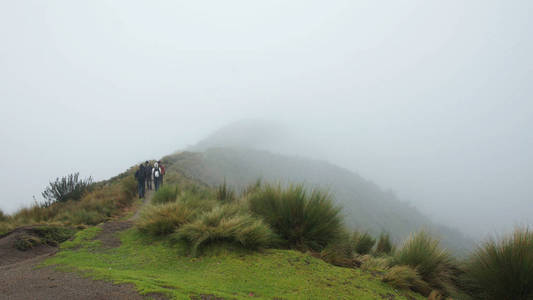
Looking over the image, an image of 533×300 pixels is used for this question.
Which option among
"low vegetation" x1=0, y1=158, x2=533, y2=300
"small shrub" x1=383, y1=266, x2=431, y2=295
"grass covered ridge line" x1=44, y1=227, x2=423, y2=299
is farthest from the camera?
"small shrub" x1=383, y1=266, x2=431, y2=295

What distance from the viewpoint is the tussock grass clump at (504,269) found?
12.3 ft

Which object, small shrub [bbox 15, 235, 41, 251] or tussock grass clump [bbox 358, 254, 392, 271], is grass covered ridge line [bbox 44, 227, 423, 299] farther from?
small shrub [bbox 15, 235, 41, 251]

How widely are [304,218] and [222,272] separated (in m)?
2.24

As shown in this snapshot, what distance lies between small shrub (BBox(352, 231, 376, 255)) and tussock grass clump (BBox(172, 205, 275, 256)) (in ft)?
9.28

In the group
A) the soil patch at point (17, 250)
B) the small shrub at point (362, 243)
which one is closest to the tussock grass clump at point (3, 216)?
the soil patch at point (17, 250)

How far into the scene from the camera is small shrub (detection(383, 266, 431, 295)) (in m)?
3.73

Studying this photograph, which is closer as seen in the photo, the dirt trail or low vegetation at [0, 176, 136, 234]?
the dirt trail

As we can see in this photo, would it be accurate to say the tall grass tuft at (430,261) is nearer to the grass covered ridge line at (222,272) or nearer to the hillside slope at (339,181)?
the grass covered ridge line at (222,272)

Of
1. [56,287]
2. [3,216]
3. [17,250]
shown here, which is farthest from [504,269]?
[3,216]

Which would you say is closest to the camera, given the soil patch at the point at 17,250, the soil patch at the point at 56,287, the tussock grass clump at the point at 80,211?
the soil patch at the point at 56,287

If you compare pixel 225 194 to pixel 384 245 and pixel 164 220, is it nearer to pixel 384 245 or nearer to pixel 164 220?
pixel 164 220

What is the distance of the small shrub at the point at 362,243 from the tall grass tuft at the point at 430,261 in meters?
1.16

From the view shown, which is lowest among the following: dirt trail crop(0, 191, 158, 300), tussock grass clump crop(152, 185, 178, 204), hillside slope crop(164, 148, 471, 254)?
hillside slope crop(164, 148, 471, 254)

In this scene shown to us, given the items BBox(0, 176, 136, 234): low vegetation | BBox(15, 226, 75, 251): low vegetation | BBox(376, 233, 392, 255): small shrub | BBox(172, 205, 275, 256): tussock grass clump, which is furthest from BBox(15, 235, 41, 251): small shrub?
BBox(376, 233, 392, 255): small shrub
